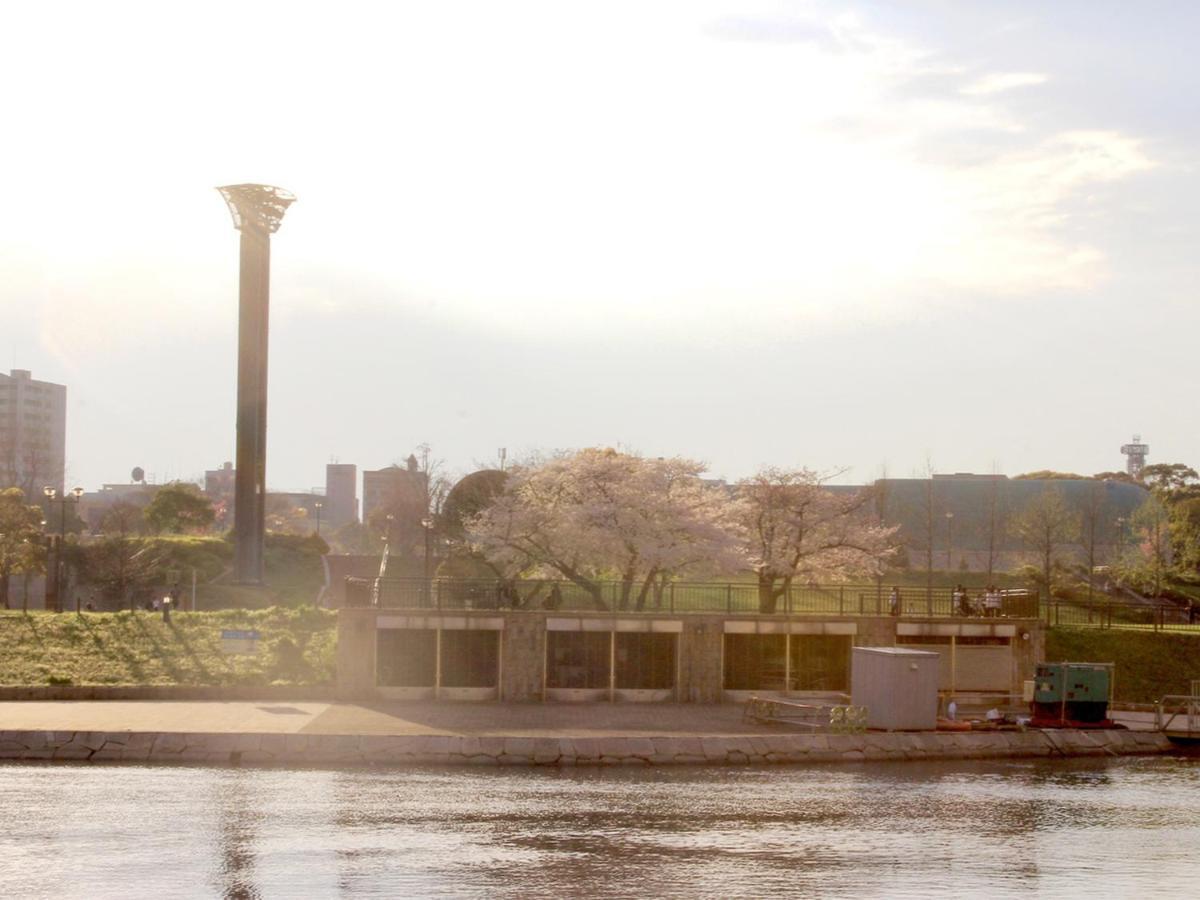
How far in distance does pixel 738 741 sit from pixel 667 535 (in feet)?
70.9

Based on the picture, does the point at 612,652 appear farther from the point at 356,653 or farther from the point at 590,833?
the point at 590,833

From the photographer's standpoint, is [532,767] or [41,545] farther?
[41,545]

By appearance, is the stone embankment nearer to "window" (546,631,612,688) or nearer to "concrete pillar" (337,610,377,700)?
"concrete pillar" (337,610,377,700)

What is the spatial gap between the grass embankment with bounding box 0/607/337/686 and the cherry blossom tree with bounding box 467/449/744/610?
842 cm

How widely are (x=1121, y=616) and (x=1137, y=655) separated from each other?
550 inches

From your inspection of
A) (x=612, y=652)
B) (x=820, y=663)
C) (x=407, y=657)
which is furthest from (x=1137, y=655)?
(x=407, y=657)

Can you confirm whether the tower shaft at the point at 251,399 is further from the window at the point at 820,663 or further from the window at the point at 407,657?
the window at the point at 820,663

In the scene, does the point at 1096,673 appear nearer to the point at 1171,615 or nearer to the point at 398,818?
the point at 398,818

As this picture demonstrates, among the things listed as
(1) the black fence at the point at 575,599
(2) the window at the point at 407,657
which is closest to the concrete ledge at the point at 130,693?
(2) the window at the point at 407,657

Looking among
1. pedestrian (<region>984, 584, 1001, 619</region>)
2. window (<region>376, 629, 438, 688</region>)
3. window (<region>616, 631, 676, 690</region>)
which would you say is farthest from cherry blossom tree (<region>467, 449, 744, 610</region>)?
pedestrian (<region>984, 584, 1001, 619</region>)

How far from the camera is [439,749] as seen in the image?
109ft

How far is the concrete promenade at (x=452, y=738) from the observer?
107ft

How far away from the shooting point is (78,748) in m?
32.5

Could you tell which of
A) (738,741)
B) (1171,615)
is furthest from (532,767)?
(1171,615)
